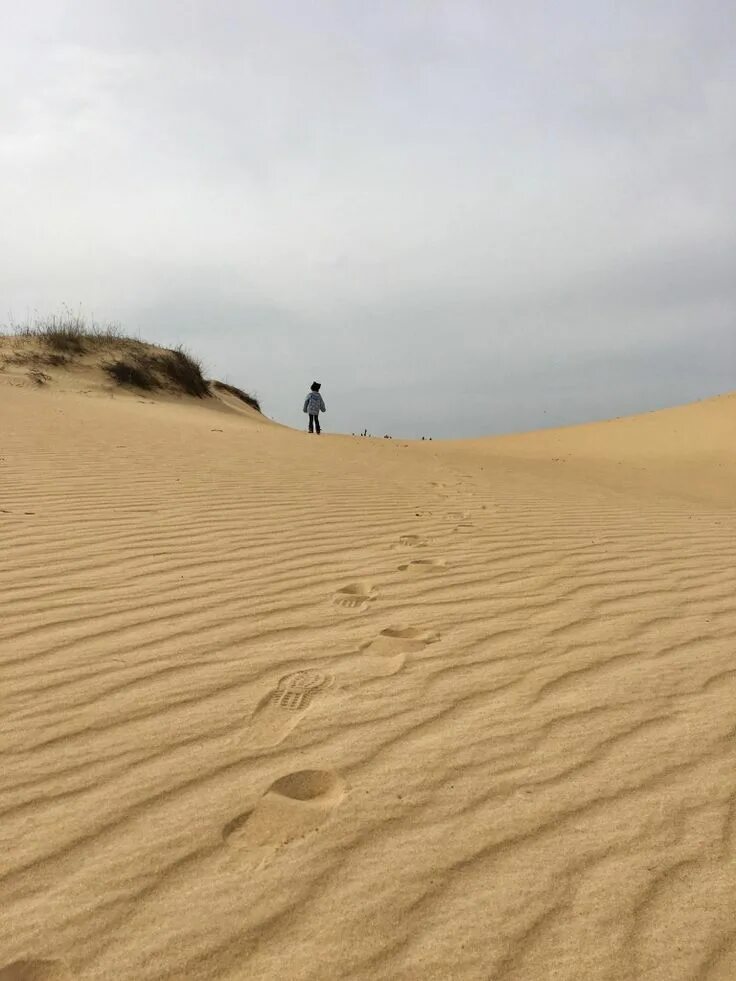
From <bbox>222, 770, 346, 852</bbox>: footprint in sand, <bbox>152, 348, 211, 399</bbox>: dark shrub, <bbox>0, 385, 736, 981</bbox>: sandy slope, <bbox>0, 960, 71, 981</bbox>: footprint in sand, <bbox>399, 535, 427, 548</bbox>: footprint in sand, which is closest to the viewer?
<bbox>0, 960, 71, 981</bbox>: footprint in sand

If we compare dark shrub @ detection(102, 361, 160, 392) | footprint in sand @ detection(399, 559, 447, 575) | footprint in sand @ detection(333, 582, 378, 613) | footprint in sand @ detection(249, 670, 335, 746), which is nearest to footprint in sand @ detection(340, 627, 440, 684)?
footprint in sand @ detection(249, 670, 335, 746)

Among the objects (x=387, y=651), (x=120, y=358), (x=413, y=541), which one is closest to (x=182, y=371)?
(x=120, y=358)

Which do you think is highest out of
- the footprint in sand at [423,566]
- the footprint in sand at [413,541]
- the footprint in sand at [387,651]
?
the footprint in sand at [413,541]

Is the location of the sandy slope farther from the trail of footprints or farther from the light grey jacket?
the light grey jacket

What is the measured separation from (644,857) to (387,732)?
0.88 meters

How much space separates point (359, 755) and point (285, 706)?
419 mm

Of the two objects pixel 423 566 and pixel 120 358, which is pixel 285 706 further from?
pixel 120 358

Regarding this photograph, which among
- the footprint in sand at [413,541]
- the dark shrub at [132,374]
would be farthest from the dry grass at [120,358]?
the footprint in sand at [413,541]

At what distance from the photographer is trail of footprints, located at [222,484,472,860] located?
1.96 m

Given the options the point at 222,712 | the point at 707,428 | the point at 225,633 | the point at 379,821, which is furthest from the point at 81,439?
the point at 707,428

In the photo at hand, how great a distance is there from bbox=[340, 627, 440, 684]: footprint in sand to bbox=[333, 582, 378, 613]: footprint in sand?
1.15 ft

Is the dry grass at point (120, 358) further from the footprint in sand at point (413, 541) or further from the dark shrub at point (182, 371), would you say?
the footprint in sand at point (413, 541)

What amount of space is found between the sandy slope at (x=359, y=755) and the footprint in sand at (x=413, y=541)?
4 centimetres

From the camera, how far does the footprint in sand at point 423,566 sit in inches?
178
